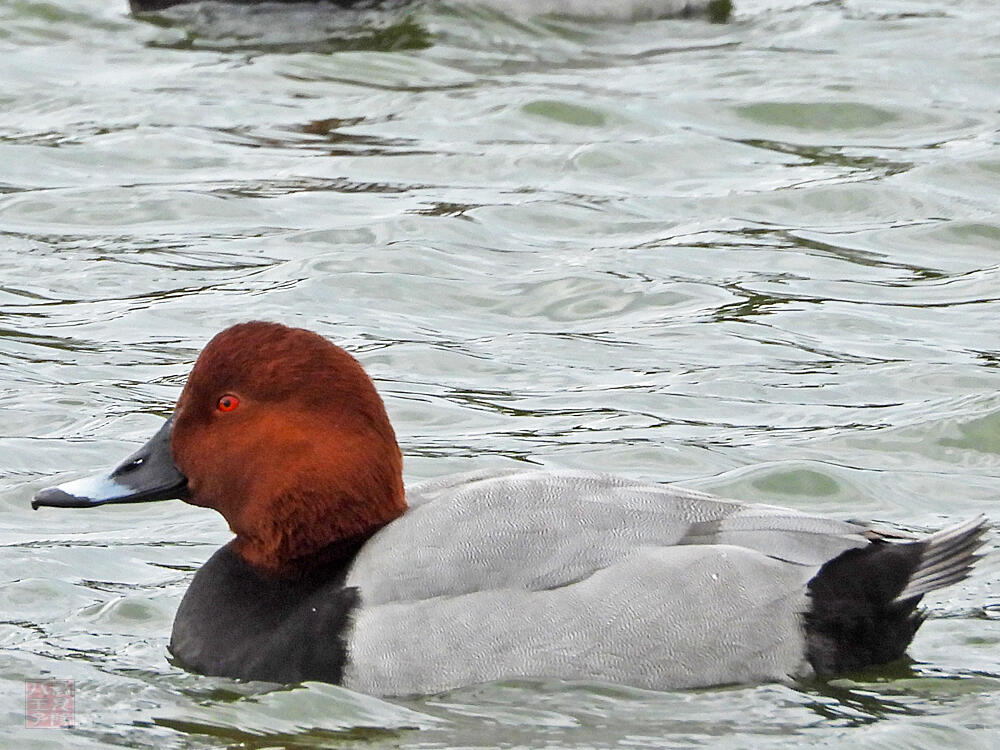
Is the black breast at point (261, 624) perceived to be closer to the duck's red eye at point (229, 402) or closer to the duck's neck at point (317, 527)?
the duck's neck at point (317, 527)

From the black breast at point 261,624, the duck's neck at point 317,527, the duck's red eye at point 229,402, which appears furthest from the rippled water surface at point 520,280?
the duck's red eye at point 229,402

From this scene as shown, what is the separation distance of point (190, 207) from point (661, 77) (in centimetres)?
313

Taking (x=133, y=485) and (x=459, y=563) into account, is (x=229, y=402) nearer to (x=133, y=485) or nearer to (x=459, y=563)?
(x=133, y=485)

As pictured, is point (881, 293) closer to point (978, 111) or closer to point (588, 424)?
point (588, 424)

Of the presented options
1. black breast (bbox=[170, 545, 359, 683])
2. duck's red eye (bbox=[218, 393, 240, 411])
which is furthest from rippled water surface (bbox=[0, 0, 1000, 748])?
duck's red eye (bbox=[218, 393, 240, 411])

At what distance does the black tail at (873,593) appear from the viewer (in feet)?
17.0

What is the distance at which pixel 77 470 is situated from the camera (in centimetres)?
685

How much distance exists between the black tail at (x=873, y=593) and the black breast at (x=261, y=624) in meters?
1.19

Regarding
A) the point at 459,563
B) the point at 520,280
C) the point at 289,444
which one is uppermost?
the point at 289,444

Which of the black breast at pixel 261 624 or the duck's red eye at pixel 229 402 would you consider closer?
the black breast at pixel 261 624

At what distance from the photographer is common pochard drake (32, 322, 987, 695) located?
16.6 feet

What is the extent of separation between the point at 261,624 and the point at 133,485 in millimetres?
544

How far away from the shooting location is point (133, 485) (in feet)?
18.1

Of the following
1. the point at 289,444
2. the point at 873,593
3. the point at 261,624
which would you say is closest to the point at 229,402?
the point at 289,444
